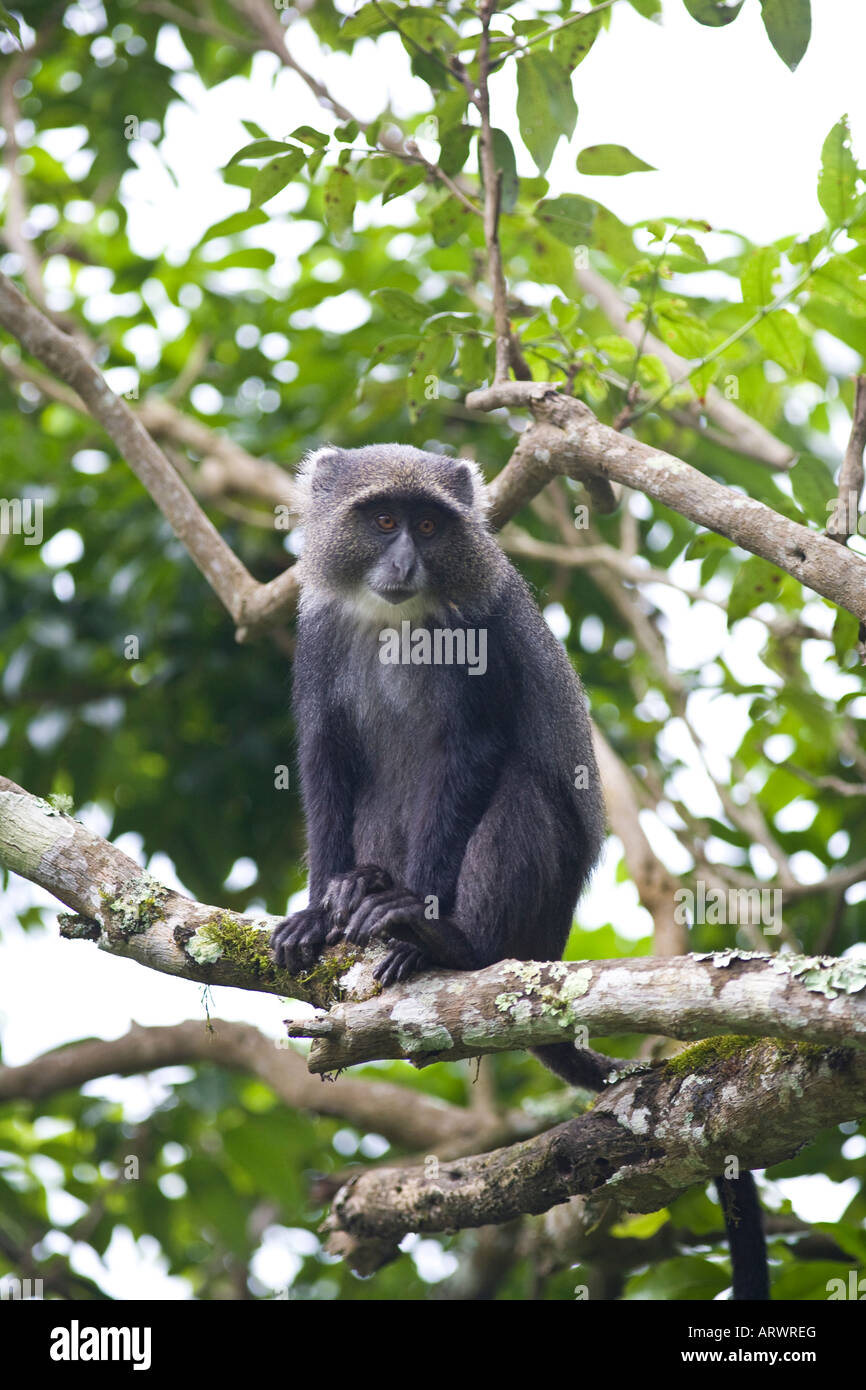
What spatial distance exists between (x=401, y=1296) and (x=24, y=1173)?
3395 mm

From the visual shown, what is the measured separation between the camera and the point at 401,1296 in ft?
37.2

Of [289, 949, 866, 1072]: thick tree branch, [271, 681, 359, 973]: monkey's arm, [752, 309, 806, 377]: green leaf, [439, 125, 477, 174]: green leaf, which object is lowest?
[289, 949, 866, 1072]: thick tree branch

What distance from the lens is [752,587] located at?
7.16 metres

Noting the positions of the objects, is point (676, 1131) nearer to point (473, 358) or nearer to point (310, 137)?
point (473, 358)

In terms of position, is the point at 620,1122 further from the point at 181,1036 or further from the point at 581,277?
the point at 581,277

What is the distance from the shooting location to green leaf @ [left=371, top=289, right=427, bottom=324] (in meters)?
7.30

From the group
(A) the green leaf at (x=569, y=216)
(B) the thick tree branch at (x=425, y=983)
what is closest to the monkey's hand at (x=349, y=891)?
(B) the thick tree branch at (x=425, y=983)

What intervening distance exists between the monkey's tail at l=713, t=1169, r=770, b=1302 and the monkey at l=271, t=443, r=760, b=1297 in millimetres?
84

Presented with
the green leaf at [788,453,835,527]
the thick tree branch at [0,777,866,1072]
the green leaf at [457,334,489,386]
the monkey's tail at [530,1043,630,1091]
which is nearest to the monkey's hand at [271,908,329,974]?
the thick tree branch at [0,777,866,1072]

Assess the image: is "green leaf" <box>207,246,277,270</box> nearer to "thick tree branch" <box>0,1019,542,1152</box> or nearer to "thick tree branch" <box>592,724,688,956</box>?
"thick tree branch" <box>592,724,688,956</box>

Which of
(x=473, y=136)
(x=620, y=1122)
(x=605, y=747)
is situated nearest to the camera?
(x=620, y=1122)

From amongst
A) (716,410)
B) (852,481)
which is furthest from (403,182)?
(716,410)

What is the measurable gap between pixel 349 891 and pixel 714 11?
14.2ft
